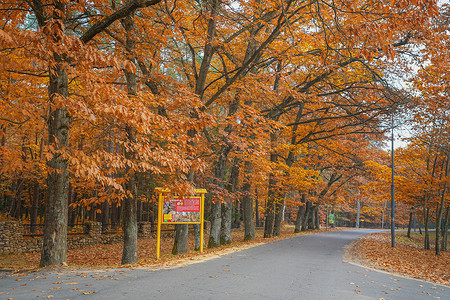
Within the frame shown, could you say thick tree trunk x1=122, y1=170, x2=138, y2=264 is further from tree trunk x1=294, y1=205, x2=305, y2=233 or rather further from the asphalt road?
tree trunk x1=294, y1=205, x2=305, y2=233

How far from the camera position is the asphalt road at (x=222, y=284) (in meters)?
5.59

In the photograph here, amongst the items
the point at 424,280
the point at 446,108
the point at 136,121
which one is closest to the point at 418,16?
the point at 136,121

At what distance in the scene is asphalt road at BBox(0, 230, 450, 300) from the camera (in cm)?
559

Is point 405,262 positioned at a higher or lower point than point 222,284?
lower

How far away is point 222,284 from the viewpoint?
6.55 meters

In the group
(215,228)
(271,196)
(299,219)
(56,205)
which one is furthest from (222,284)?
(299,219)

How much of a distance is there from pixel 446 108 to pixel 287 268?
493 inches

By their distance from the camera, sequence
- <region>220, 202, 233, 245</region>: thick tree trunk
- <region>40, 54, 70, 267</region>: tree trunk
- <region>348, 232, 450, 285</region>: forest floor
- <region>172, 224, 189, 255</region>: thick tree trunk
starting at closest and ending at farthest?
<region>40, 54, 70, 267</region>: tree trunk < <region>348, 232, 450, 285</region>: forest floor < <region>172, 224, 189, 255</region>: thick tree trunk < <region>220, 202, 233, 245</region>: thick tree trunk

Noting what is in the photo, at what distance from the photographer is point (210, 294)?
5766mm

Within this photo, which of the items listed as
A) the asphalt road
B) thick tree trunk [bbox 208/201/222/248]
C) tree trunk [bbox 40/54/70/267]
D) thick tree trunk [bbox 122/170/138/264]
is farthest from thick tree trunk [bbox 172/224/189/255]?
tree trunk [bbox 40/54/70/267]

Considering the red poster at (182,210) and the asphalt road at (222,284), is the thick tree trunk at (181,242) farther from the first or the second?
the asphalt road at (222,284)

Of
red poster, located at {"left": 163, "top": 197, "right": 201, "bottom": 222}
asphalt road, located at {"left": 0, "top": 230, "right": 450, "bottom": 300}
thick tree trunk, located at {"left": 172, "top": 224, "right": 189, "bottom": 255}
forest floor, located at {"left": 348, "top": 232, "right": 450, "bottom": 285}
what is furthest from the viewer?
thick tree trunk, located at {"left": 172, "top": 224, "right": 189, "bottom": 255}

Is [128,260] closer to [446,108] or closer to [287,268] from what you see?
[287,268]

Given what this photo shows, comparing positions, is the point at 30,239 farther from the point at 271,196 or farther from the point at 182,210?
the point at 271,196
